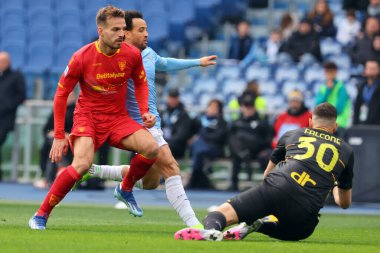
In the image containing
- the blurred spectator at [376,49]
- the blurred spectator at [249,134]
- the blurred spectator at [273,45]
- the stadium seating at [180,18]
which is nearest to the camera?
the blurred spectator at [376,49]

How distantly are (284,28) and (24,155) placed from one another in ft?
19.7

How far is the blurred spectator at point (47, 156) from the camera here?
2039cm

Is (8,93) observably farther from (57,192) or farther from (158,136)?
(57,192)

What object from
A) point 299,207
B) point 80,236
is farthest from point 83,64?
point 299,207

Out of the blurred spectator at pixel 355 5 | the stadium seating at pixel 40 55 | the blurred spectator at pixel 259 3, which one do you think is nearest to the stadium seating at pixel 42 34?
the stadium seating at pixel 40 55

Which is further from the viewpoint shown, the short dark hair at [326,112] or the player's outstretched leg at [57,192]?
the player's outstretched leg at [57,192]

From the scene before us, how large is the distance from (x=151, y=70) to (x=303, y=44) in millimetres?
10857

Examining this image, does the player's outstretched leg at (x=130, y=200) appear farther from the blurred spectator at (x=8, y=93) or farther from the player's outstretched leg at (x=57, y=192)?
the blurred spectator at (x=8, y=93)

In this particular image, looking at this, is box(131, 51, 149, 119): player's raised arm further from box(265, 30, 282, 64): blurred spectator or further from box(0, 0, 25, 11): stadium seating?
box(0, 0, 25, 11): stadium seating

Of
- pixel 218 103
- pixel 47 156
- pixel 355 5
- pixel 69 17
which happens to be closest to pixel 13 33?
pixel 69 17

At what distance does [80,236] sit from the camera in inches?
390

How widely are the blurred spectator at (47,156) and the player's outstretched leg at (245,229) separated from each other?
10.3 m

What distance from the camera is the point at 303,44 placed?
22.5 meters

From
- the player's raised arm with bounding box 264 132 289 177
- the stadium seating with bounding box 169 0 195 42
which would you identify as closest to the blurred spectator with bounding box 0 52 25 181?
the stadium seating with bounding box 169 0 195 42
